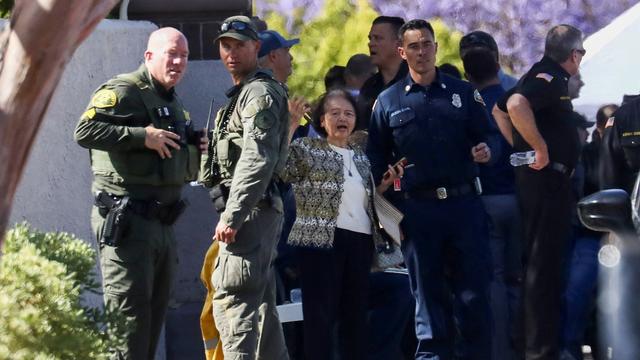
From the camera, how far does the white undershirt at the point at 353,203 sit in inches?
312

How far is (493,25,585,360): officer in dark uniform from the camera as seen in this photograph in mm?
8242

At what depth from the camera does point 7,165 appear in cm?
352

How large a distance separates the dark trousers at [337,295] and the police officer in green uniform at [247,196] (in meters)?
0.50

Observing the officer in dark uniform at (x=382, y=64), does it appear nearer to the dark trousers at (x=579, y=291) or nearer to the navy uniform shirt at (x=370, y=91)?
the navy uniform shirt at (x=370, y=91)

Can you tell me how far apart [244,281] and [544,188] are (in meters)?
2.16

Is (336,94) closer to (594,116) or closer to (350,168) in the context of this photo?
(350,168)

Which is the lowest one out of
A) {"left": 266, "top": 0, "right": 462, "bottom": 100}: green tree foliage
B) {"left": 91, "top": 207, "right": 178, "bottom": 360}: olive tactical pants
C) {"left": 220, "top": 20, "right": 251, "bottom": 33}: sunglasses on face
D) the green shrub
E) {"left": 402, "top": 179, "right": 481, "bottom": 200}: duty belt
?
the green shrub

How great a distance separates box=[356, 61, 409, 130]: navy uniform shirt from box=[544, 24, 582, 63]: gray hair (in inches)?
38.4

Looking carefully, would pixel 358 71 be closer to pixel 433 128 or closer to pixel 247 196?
pixel 433 128

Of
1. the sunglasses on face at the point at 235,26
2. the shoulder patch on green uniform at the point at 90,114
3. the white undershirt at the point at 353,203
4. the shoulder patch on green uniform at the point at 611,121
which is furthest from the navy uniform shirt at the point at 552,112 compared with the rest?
the shoulder patch on green uniform at the point at 90,114

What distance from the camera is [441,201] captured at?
314 inches

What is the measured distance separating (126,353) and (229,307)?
56 cm

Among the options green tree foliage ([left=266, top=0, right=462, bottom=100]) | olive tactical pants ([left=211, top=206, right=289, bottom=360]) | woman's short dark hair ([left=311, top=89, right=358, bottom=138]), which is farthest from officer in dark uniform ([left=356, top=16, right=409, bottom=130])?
green tree foliage ([left=266, top=0, right=462, bottom=100])

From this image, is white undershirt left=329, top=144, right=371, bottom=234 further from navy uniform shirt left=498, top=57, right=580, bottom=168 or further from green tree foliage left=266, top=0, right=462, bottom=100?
green tree foliage left=266, top=0, right=462, bottom=100
